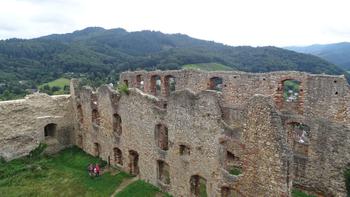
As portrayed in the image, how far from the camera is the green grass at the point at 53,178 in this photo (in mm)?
20223

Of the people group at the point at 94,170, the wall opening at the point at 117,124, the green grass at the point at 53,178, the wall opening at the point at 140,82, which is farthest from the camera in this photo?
the wall opening at the point at 140,82

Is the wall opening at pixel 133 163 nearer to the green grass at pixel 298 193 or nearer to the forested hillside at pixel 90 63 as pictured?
the green grass at pixel 298 193

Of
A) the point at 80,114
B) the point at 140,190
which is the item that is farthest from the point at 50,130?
the point at 140,190

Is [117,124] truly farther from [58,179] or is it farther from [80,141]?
[80,141]

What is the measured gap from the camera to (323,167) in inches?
725

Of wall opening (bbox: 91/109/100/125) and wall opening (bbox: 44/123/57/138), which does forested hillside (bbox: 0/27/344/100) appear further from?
wall opening (bbox: 91/109/100/125)

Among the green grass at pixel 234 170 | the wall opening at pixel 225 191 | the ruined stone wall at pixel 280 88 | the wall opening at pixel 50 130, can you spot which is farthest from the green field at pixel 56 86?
the wall opening at pixel 225 191

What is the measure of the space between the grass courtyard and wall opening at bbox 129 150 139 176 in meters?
0.47

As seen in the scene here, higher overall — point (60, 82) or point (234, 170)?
point (60, 82)

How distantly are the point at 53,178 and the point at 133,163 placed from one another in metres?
5.34

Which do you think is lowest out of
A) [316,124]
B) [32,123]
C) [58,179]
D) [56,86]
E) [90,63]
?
[58,179]

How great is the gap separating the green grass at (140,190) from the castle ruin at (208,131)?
1.36ft

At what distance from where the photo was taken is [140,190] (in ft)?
63.8

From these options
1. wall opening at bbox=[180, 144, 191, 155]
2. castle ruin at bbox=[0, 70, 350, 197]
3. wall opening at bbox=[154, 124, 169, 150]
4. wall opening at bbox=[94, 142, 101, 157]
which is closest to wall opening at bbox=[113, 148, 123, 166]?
castle ruin at bbox=[0, 70, 350, 197]
